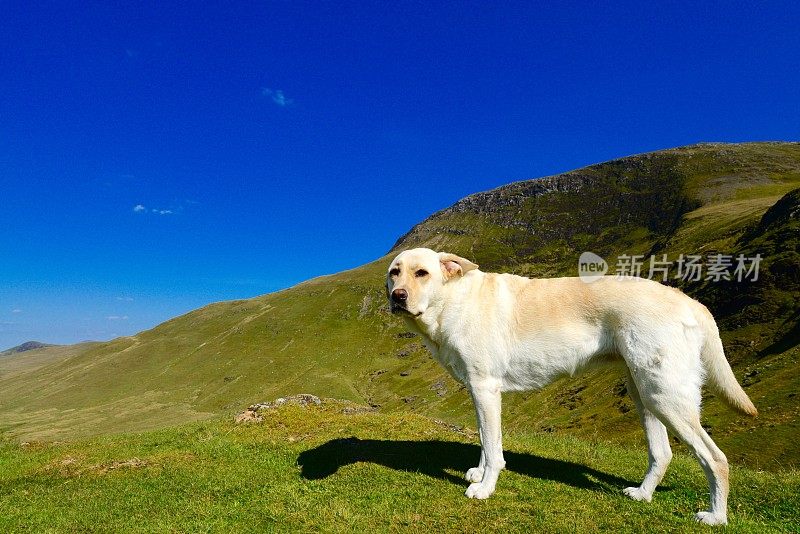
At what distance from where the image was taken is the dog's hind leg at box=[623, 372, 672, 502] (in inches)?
332

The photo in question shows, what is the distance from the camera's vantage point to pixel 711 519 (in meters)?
7.15

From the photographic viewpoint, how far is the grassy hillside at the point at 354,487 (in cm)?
761

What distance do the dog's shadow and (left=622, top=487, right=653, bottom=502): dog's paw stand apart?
36 centimetres

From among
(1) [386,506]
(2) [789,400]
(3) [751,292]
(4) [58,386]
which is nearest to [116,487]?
(1) [386,506]

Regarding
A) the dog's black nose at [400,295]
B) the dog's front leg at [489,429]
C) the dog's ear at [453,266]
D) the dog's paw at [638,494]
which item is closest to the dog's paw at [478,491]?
the dog's front leg at [489,429]

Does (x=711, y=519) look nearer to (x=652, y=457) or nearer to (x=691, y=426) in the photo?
(x=691, y=426)

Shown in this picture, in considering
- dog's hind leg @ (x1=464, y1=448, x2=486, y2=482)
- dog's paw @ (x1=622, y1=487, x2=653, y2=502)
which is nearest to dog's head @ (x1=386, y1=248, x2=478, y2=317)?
dog's hind leg @ (x1=464, y1=448, x2=486, y2=482)

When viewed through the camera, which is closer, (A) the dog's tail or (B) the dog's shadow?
(A) the dog's tail

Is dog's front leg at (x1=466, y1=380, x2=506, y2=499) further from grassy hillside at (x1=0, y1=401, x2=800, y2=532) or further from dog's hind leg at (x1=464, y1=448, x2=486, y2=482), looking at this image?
dog's hind leg at (x1=464, y1=448, x2=486, y2=482)

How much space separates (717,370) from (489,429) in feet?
13.0

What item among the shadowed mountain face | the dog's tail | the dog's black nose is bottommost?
the shadowed mountain face

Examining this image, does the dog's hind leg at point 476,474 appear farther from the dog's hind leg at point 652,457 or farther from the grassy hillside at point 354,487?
the dog's hind leg at point 652,457

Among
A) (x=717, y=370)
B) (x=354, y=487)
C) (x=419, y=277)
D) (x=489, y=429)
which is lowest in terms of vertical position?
(x=354, y=487)

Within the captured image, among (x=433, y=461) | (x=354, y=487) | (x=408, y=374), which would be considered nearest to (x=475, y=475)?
(x=433, y=461)
